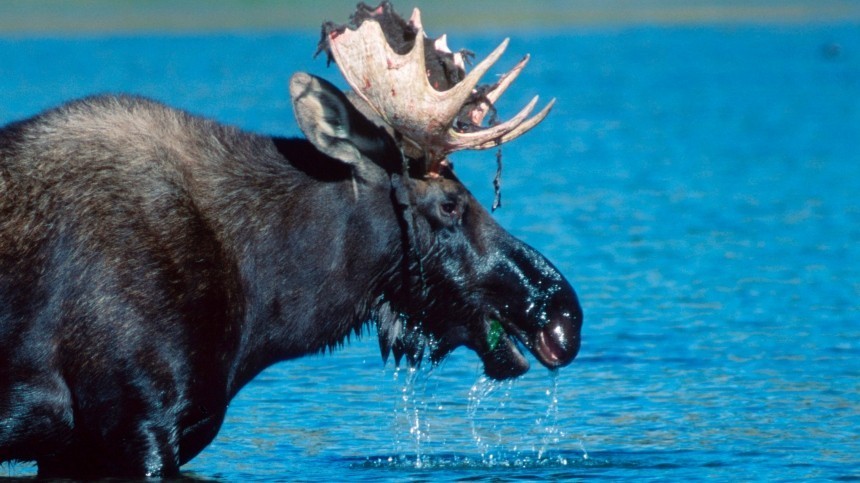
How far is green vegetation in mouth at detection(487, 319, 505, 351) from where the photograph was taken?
753 cm

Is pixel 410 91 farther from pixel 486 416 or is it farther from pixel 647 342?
pixel 647 342

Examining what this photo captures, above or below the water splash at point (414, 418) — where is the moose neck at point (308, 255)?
above

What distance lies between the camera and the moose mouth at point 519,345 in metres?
7.45

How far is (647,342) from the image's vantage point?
→ 444 inches

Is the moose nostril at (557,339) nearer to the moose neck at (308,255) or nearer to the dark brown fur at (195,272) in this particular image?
the dark brown fur at (195,272)

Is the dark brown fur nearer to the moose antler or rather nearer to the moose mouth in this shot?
the moose mouth

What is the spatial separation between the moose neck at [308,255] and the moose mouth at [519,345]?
1.82 feet

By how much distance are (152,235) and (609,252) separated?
848 cm

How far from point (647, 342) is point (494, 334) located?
3.92 m

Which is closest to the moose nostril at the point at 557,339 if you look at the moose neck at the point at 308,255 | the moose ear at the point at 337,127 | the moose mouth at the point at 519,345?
the moose mouth at the point at 519,345

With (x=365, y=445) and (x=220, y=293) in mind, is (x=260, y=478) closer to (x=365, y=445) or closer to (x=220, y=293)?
(x=365, y=445)

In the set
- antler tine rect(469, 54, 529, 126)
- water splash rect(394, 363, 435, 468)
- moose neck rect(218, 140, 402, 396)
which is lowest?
water splash rect(394, 363, 435, 468)

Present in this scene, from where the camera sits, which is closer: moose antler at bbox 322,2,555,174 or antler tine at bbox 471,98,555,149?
moose antler at bbox 322,2,555,174

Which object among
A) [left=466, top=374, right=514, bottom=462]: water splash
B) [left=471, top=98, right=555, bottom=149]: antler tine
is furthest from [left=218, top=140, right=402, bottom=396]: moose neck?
[left=466, top=374, right=514, bottom=462]: water splash
